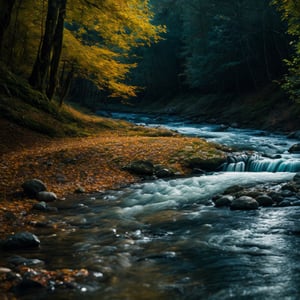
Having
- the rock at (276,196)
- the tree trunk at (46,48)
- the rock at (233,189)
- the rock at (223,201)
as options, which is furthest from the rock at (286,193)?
the tree trunk at (46,48)

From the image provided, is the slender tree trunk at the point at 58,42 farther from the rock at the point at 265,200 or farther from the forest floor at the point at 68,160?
the rock at the point at 265,200

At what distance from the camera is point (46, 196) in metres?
7.59

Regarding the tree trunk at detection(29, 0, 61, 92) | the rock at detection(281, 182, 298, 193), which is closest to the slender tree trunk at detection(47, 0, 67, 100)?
the tree trunk at detection(29, 0, 61, 92)

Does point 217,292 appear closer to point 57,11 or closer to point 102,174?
point 102,174

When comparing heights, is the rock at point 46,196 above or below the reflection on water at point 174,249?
below

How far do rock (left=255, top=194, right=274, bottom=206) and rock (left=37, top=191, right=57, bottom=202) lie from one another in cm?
393

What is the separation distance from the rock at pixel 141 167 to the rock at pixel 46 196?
3110 millimetres

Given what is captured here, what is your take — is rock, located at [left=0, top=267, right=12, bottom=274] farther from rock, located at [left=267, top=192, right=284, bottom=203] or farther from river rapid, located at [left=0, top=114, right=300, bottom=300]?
rock, located at [left=267, top=192, right=284, bottom=203]

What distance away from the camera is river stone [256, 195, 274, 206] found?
718 centimetres

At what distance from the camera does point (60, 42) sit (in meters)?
15.8

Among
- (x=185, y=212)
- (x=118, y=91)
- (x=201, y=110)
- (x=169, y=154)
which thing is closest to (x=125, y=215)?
(x=185, y=212)

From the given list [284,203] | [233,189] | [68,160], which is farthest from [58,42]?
[284,203]

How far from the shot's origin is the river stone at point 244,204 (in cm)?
697

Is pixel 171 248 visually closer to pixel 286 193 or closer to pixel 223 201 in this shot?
pixel 223 201
